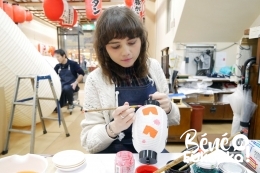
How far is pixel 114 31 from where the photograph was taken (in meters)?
0.75

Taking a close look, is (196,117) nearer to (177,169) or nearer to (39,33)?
(177,169)

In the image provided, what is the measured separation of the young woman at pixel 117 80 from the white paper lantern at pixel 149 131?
0.11m

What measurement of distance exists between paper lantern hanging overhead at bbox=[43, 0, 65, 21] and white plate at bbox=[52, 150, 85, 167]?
393 centimetres

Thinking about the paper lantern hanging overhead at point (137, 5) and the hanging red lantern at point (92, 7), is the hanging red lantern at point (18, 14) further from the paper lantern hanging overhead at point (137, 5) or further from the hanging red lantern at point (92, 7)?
the paper lantern hanging overhead at point (137, 5)

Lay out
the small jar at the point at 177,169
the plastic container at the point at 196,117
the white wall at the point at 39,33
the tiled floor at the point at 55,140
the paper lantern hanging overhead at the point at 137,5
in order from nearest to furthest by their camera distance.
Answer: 1. the small jar at the point at 177,169
2. the tiled floor at the point at 55,140
3. the plastic container at the point at 196,117
4. the paper lantern hanging overhead at the point at 137,5
5. the white wall at the point at 39,33

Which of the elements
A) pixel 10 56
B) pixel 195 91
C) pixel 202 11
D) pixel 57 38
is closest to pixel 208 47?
pixel 202 11

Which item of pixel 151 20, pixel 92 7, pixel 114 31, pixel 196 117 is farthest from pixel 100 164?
pixel 151 20

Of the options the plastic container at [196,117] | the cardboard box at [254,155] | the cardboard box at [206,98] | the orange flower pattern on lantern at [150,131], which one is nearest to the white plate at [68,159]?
the orange flower pattern on lantern at [150,131]

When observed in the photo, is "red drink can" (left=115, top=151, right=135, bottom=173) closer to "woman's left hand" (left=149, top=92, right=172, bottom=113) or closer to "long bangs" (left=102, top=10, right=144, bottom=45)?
"woman's left hand" (left=149, top=92, right=172, bottom=113)

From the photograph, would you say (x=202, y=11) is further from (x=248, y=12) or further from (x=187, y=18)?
(x=248, y=12)

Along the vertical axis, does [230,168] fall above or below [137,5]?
below

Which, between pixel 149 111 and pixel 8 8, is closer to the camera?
pixel 149 111

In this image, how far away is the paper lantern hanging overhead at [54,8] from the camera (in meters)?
3.80

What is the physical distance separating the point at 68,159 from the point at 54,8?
400cm
